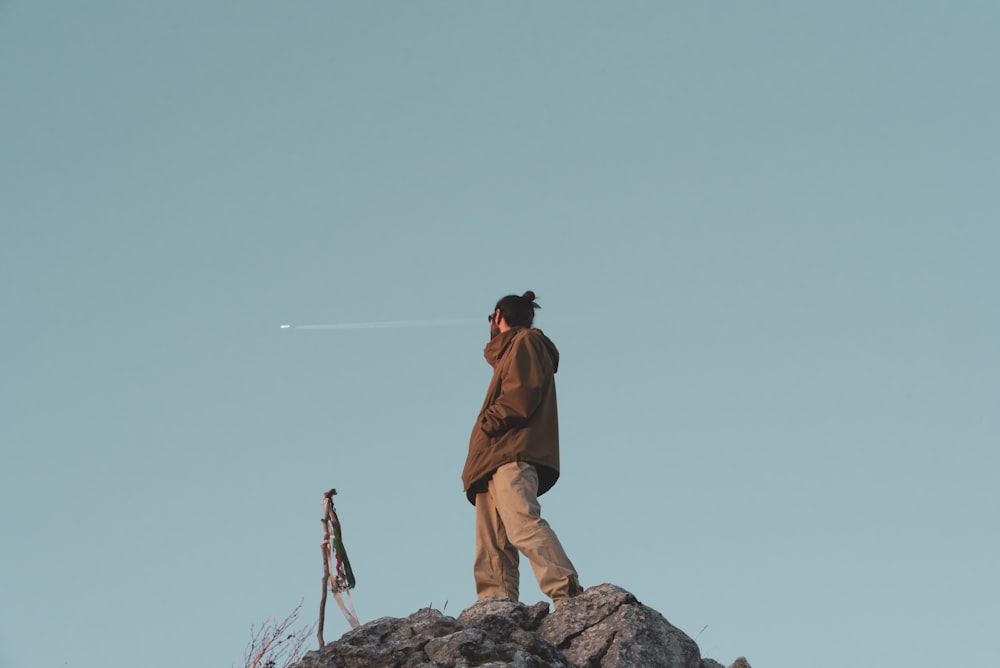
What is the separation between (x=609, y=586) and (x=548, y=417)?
1578 millimetres

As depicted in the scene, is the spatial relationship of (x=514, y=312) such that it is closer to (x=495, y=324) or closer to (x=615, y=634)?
(x=495, y=324)

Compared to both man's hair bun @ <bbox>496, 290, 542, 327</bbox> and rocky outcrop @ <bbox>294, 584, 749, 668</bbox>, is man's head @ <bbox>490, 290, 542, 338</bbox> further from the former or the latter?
rocky outcrop @ <bbox>294, 584, 749, 668</bbox>

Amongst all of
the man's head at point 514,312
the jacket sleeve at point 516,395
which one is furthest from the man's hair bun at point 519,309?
the jacket sleeve at point 516,395

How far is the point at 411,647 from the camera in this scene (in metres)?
7.86

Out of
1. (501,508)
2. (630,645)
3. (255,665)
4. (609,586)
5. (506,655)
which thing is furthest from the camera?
(255,665)

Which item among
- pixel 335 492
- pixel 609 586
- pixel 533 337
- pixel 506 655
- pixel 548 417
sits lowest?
pixel 506 655

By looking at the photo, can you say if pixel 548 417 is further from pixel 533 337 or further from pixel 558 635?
pixel 558 635

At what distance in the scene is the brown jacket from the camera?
9.62 m

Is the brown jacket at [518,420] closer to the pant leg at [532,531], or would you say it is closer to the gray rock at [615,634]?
the pant leg at [532,531]

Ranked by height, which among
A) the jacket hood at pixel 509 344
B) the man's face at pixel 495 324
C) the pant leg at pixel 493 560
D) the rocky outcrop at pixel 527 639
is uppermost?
the man's face at pixel 495 324

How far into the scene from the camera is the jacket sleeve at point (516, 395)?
31.6ft

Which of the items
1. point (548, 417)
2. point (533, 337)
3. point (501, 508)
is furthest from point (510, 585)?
point (533, 337)

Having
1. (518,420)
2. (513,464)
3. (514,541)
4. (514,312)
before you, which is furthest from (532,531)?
(514,312)

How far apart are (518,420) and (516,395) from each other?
20cm
